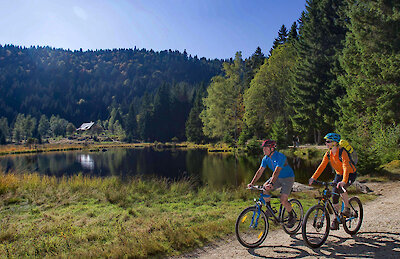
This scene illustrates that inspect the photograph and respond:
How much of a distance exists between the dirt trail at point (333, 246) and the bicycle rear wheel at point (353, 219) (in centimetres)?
15

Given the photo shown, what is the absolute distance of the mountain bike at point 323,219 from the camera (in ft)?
18.2

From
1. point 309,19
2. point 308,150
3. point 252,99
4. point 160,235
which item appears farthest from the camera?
point 252,99

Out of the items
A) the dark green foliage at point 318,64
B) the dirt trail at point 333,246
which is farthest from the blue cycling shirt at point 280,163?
the dark green foliage at point 318,64

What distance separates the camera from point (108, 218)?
30.0 ft

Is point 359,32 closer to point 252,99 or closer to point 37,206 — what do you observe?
point 252,99

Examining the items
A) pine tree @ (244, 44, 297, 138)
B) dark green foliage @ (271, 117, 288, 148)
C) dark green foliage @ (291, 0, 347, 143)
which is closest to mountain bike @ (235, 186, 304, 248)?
dark green foliage @ (291, 0, 347, 143)

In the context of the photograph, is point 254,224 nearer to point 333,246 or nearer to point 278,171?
point 278,171

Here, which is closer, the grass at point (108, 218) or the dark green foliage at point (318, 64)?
the grass at point (108, 218)

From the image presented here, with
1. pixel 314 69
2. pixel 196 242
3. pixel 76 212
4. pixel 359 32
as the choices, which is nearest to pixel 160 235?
pixel 196 242

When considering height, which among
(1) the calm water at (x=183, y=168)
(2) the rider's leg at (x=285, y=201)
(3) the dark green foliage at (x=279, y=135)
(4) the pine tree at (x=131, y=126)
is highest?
(4) the pine tree at (x=131, y=126)

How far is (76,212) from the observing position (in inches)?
403

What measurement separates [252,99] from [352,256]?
3774 centimetres

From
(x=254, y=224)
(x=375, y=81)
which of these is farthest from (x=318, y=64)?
(x=254, y=224)

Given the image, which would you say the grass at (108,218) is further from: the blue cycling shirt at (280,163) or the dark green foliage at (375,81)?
the dark green foliage at (375,81)
